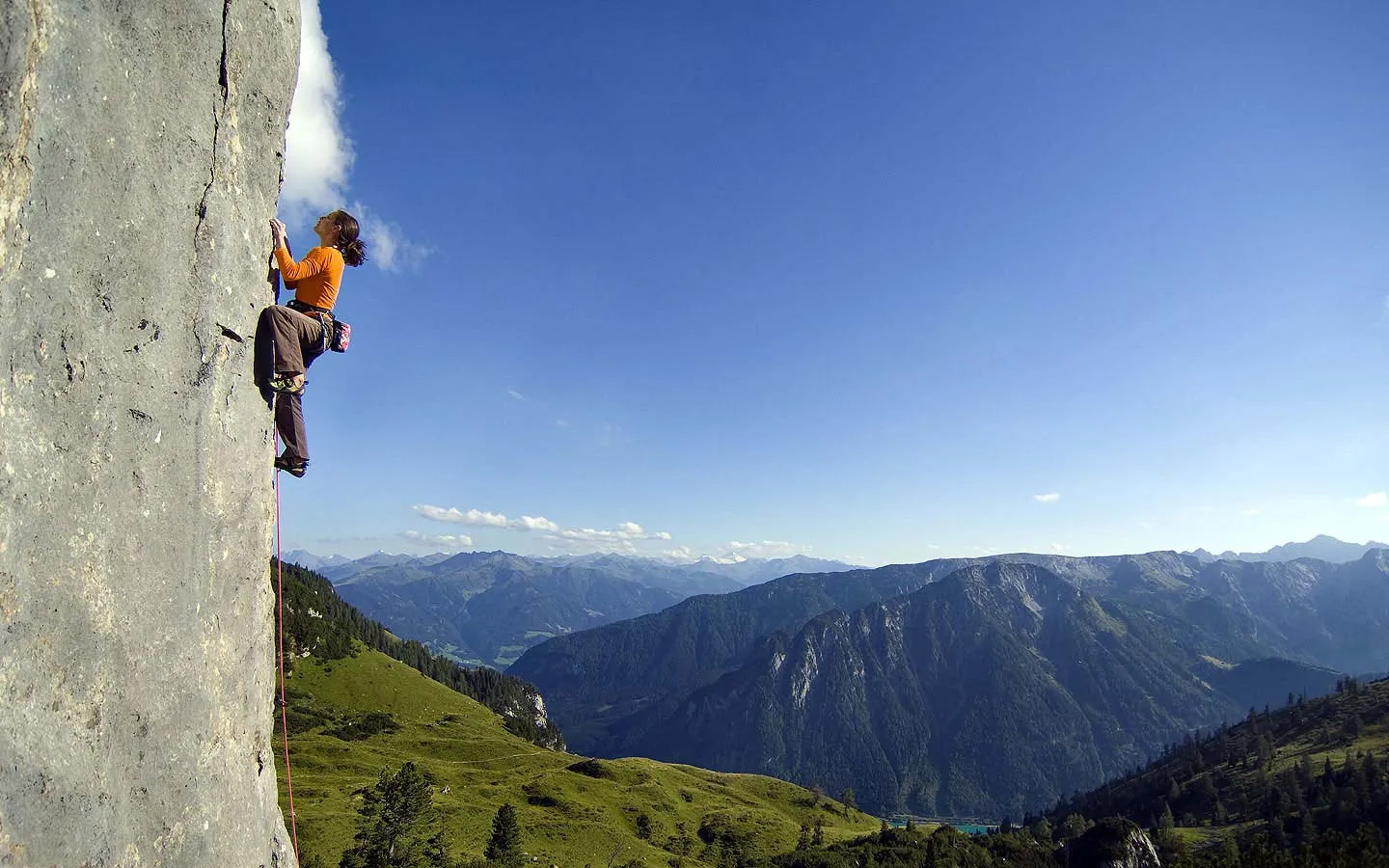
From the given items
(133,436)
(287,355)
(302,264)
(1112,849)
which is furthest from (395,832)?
(1112,849)

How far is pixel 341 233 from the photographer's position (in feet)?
29.3

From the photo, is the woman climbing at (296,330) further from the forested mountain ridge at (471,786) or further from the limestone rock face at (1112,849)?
the limestone rock face at (1112,849)

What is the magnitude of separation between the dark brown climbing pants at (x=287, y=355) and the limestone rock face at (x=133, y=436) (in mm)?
247

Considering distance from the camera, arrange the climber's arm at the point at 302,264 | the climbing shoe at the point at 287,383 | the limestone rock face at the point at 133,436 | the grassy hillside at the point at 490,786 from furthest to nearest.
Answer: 1. the grassy hillside at the point at 490,786
2. the climber's arm at the point at 302,264
3. the climbing shoe at the point at 287,383
4. the limestone rock face at the point at 133,436

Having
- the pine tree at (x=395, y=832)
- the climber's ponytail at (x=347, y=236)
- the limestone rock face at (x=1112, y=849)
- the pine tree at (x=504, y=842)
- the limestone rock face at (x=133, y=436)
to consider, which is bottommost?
the limestone rock face at (x=1112, y=849)

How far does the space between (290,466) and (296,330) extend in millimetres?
1814

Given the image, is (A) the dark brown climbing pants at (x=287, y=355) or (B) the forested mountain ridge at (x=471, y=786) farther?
(B) the forested mountain ridge at (x=471, y=786)

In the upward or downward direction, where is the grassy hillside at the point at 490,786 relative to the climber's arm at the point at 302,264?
downward

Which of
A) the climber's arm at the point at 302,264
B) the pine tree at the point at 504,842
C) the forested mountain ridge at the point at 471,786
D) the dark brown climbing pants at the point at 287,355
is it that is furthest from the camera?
the forested mountain ridge at the point at 471,786

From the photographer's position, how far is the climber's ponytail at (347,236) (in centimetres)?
892

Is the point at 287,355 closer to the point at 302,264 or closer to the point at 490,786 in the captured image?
the point at 302,264

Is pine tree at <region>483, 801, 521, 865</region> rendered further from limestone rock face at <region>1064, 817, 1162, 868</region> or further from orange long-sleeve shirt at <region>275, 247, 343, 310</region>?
limestone rock face at <region>1064, 817, 1162, 868</region>

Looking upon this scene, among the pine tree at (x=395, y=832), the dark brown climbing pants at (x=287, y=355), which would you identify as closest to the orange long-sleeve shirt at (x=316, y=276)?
the dark brown climbing pants at (x=287, y=355)

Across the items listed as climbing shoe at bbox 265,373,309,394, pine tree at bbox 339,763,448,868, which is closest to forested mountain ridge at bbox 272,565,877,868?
pine tree at bbox 339,763,448,868
